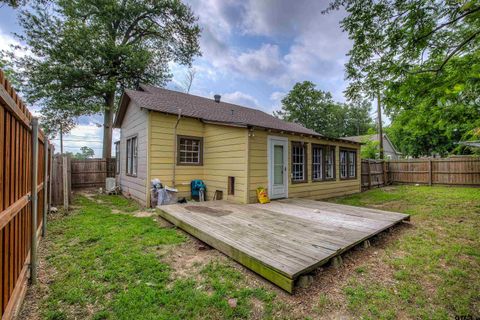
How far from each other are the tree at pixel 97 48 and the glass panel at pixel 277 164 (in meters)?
12.0

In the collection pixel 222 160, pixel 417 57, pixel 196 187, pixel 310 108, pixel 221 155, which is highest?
pixel 310 108

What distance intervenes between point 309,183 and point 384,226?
393cm

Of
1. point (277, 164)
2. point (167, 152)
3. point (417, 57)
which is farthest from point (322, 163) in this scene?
point (167, 152)

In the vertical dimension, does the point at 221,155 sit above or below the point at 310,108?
below

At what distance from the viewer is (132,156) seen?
9070mm

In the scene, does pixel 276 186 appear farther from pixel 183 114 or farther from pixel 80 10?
pixel 80 10

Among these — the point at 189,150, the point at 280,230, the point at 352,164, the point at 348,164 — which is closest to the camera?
the point at 280,230

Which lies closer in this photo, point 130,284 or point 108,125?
point 130,284

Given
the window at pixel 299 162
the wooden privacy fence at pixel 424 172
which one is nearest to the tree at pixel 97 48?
the window at pixel 299 162

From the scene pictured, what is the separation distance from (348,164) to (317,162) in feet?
8.24

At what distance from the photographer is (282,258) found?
2.84 meters

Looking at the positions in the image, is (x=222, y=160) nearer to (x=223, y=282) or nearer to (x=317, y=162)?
(x=317, y=162)

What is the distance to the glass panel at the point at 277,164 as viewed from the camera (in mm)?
7211

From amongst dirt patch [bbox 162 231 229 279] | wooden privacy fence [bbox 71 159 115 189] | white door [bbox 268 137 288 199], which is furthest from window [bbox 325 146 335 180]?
wooden privacy fence [bbox 71 159 115 189]
